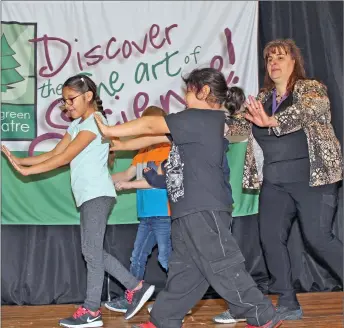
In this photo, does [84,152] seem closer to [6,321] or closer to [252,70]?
[6,321]

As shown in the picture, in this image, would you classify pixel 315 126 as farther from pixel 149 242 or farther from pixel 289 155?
pixel 149 242

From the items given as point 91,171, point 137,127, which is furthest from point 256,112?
point 91,171

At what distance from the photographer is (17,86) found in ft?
15.1

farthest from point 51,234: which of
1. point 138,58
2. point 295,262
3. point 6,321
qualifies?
point 295,262

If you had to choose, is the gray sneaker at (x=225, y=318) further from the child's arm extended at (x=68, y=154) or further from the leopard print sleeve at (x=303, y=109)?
the child's arm extended at (x=68, y=154)

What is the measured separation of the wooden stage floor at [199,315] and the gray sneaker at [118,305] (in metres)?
0.04

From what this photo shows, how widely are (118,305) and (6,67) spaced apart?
5.36ft

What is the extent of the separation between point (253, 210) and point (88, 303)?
136cm

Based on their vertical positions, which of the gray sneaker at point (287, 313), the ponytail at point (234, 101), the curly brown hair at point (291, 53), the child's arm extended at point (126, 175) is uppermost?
the curly brown hair at point (291, 53)

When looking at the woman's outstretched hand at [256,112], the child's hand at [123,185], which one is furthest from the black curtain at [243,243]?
the woman's outstretched hand at [256,112]

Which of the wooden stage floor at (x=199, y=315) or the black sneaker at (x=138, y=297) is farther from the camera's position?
the black sneaker at (x=138, y=297)

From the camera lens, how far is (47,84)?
4.64m

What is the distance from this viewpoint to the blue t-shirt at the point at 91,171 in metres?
3.89

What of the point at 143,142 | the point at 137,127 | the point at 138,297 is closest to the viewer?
the point at 137,127
